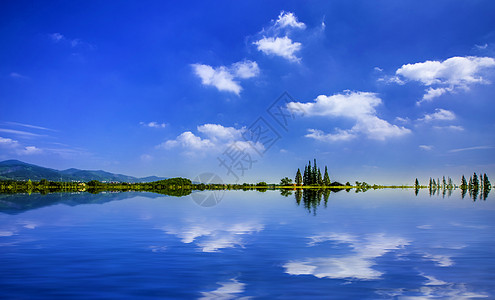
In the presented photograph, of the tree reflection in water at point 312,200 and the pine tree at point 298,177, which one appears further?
the pine tree at point 298,177

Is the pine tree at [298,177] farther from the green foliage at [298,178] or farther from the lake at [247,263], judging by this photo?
the lake at [247,263]

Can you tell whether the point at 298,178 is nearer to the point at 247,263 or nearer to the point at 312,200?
the point at 312,200

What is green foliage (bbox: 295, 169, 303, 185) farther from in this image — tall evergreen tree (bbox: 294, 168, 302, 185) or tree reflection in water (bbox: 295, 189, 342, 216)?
tree reflection in water (bbox: 295, 189, 342, 216)

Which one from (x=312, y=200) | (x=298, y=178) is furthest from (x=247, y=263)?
(x=298, y=178)

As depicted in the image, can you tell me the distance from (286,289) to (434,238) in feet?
46.0

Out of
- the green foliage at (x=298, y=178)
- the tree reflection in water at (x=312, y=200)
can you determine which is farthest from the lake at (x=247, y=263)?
the green foliage at (x=298, y=178)

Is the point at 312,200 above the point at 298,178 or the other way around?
the other way around

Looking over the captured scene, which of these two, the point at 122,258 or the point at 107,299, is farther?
the point at 122,258

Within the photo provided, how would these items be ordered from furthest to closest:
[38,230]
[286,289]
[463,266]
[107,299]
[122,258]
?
[38,230] → [122,258] → [463,266] → [286,289] → [107,299]

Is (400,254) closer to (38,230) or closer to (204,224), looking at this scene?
(204,224)

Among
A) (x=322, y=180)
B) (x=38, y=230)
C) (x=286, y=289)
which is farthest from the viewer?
(x=322, y=180)

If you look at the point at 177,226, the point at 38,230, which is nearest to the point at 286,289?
the point at 177,226

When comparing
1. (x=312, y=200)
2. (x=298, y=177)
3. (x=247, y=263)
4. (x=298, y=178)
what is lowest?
(x=312, y=200)

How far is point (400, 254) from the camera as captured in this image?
14.5 m
